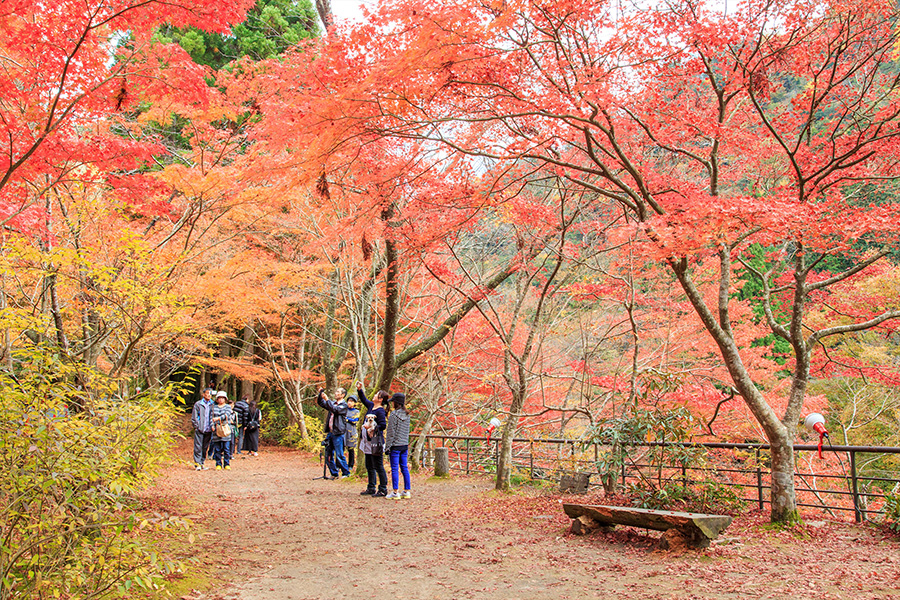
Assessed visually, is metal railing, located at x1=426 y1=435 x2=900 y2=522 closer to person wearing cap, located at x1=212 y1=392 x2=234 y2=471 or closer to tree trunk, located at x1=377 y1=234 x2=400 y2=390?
tree trunk, located at x1=377 y1=234 x2=400 y2=390

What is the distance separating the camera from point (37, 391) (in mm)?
3199

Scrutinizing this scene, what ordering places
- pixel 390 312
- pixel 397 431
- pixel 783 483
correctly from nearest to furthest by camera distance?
pixel 783 483 → pixel 397 431 → pixel 390 312

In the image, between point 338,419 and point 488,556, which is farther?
point 338,419

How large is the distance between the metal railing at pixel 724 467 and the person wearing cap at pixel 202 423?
4.91m

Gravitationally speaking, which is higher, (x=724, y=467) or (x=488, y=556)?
(x=724, y=467)

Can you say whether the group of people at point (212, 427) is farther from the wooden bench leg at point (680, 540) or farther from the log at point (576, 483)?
the wooden bench leg at point (680, 540)

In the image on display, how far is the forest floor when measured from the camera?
14.3 ft

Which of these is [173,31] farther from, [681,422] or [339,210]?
[681,422]

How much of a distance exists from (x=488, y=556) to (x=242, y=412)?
12017 mm

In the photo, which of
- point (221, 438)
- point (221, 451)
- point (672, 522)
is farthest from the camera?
point (221, 451)

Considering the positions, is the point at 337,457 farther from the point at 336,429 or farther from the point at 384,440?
the point at 384,440

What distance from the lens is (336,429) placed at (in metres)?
10.9

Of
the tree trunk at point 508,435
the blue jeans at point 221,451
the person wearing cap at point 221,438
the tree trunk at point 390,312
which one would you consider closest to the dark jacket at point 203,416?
the person wearing cap at point 221,438

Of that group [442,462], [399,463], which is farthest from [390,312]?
[442,462]
